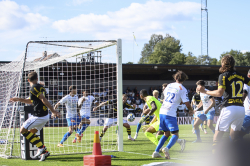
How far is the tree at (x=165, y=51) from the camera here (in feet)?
274

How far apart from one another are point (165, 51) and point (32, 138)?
8135 cm

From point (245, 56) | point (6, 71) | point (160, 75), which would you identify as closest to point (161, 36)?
point (245, 56)

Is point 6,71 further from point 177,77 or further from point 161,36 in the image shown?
point 161,36

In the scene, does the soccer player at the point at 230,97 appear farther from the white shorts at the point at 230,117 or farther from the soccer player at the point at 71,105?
the soccer player at the point at 71,105

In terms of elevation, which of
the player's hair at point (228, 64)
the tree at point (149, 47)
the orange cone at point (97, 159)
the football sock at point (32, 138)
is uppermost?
the tree at point (149, 47)

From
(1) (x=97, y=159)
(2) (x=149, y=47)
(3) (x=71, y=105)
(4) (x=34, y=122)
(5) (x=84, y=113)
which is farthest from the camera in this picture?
(2) (x=149, y=47)

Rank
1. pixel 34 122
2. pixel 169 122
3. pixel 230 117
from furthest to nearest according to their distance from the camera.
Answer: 1. pixel 34 122
2. pixel 169 122
3. pixel 230 117

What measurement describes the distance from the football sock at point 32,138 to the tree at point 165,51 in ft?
253

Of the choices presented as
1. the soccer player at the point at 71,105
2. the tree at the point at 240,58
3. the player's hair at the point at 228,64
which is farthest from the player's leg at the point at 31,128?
the tree at the point at 240,58

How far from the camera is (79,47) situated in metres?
8.70

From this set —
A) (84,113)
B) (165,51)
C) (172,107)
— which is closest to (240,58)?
(165,51)

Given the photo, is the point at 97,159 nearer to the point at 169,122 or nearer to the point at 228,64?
the point at 169,122

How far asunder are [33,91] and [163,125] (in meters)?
3.03

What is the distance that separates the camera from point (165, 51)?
85688 millimetres
